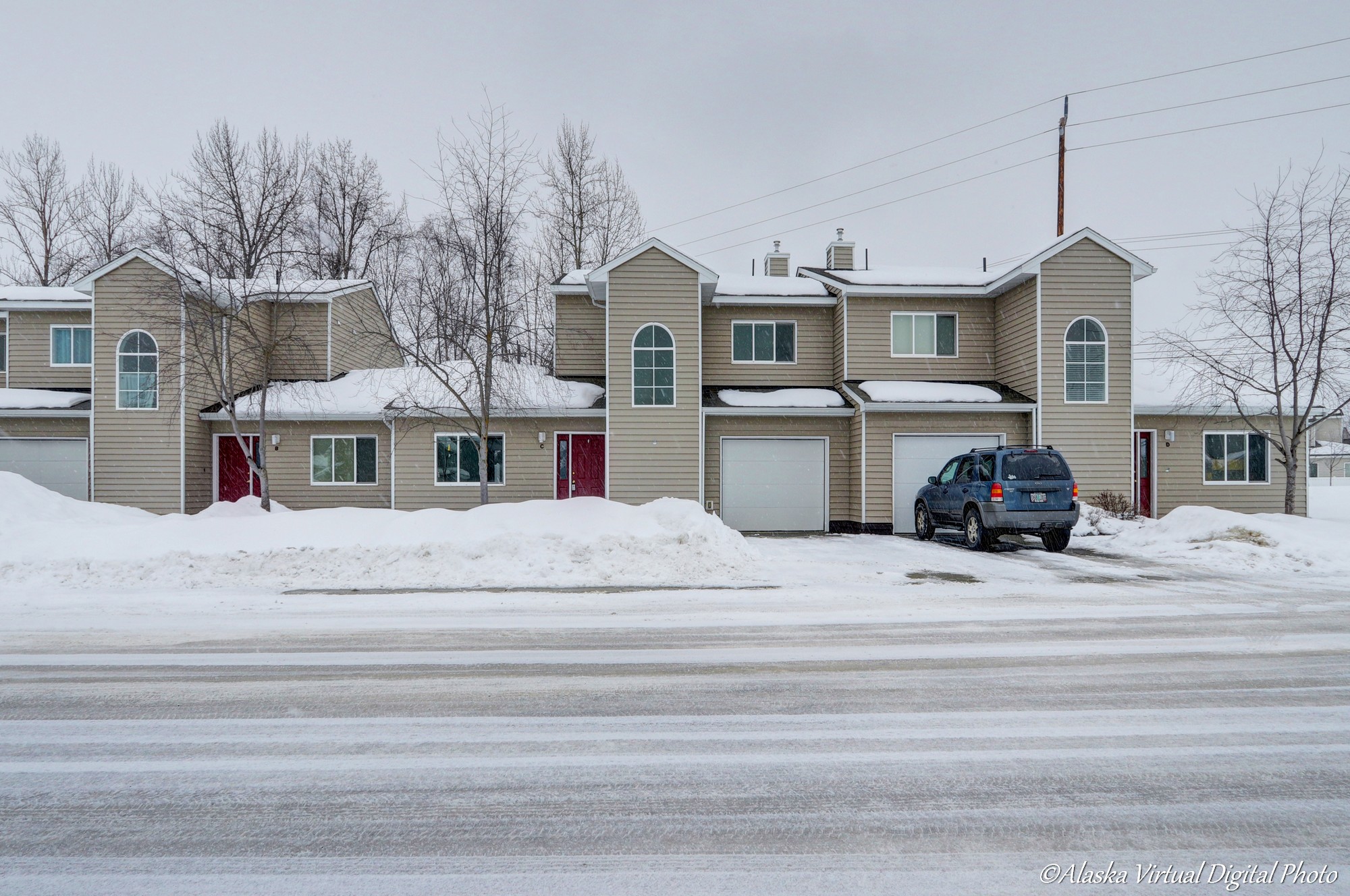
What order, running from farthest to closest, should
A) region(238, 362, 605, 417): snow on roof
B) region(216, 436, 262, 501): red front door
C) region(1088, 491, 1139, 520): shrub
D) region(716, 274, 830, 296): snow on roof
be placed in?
region(716, 274, 830, 296): snow on roof → region(216, 436, 262, 501): red front door → region(238, 362, 605, 417): snow on roof → region(1088, 491, 1139, 520): shrub

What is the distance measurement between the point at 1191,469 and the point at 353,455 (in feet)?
76.5

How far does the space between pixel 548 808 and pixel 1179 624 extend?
23.2 ft

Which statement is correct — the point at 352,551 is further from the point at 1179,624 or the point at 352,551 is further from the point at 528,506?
the point at 1179,624

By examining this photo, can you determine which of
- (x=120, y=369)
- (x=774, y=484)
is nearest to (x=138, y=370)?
(x=120, y=369)

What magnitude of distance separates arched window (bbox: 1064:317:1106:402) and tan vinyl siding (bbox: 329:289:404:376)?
1850 cm

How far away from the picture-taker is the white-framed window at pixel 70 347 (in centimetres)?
2162

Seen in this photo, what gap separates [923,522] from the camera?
17562mm

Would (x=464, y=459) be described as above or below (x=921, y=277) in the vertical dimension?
below

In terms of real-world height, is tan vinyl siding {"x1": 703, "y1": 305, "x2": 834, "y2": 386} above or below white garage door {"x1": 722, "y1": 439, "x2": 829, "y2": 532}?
above

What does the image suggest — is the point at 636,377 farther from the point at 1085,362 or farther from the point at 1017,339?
the point at 1085,362

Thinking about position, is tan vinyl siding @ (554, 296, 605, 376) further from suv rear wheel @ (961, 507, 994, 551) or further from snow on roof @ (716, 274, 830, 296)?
suv rear wheel @ (961, 507, 994, 551)

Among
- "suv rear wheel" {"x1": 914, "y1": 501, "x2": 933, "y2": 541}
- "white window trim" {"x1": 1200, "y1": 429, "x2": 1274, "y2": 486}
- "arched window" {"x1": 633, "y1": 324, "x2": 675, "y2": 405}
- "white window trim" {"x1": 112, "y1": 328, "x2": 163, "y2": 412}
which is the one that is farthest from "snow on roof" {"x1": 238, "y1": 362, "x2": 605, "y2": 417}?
"white window trim" {"x1": 1200, "y1": 429, "x2": 1274, "y2": 486}

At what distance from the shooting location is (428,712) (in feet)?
15.9

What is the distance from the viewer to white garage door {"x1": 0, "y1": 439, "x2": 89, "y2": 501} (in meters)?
20.1
